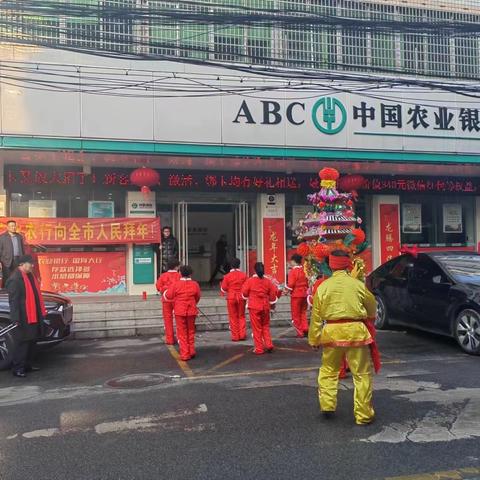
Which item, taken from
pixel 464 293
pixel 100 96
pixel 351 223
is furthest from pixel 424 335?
pixel 100 96

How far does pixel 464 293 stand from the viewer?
7.49 meters

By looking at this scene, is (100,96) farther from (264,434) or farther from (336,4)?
(264,434)

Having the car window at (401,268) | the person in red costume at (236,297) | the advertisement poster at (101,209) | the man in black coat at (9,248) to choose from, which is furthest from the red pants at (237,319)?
the advertisement poster at (101,209)

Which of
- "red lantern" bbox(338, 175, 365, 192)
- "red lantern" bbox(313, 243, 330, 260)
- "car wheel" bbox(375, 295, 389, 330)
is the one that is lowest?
"car wheel" bbox(375, 295, 389, 330)

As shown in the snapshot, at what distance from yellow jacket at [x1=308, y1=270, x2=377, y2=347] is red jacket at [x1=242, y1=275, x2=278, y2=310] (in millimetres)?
3018

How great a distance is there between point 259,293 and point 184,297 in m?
1.17

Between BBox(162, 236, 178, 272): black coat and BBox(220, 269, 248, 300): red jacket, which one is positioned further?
BBox(162, 236, 178, 272): black coat

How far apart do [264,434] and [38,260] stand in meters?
9.08

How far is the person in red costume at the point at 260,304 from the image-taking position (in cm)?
777

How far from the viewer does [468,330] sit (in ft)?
24.3

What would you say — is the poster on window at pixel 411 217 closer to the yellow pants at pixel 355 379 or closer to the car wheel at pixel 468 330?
the car wheel at pixel 468 330

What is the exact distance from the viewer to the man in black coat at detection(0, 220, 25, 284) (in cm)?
1035

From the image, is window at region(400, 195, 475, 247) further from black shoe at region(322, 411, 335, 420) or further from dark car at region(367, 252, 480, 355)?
black shoe at region(322, 411, 335, 420)

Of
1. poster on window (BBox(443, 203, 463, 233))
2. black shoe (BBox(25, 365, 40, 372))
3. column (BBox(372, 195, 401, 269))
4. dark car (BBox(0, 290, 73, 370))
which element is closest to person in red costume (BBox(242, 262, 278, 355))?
dark car (BBox(0, 290, 73, 370))
